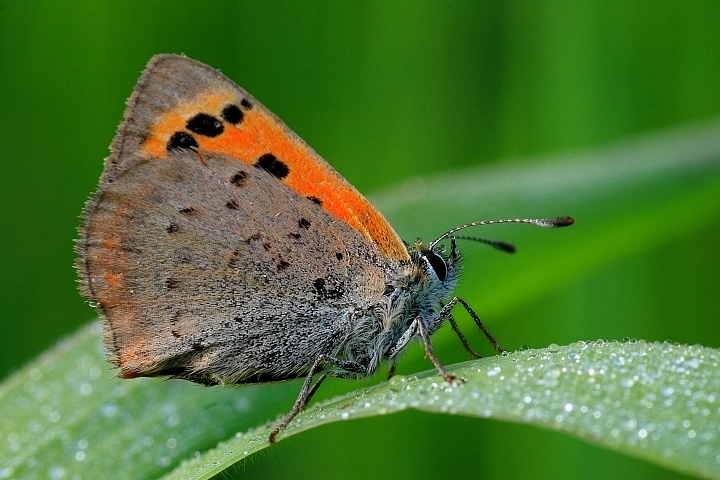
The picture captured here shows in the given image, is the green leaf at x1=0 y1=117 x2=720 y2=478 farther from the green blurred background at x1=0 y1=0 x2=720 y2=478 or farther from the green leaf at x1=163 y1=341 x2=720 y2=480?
the green blurred background at x1=0 y1=0 x2=720 y2=478

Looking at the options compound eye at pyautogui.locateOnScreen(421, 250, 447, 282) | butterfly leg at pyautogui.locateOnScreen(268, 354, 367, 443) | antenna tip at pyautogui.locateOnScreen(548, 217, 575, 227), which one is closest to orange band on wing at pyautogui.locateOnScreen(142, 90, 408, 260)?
compound eye at pyautogui.locateOnScreen(421, 250, 447, 282)

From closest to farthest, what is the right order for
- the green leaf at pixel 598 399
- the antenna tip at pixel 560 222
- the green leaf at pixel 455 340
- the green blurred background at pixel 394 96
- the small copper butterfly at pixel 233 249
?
the green leaf at pixel 598 399
the green leaf at pixel 455 340
the small copper butterfly at pixel 233 249
the antenna tip at pixel 560 222
the green blurred background at pixel 394 96

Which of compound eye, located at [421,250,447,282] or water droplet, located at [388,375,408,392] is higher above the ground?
compound eye, located at [421,250,447,282]

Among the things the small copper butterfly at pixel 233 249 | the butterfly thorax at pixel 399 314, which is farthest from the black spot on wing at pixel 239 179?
the butterfly thorax at pixel 399 314

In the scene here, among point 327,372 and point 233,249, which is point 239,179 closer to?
point 233,249

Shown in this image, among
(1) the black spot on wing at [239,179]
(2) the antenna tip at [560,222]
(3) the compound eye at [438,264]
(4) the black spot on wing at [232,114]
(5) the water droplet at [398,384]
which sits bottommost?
(5) the water droplet at [398,384]

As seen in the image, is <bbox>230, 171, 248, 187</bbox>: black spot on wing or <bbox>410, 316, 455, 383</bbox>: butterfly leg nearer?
<bbox>410, 316, 455, 383</bbox>: butterfly leg

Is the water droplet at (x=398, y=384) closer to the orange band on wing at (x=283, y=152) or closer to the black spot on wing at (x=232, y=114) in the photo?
the orange band on wing at (x=283, y=152)

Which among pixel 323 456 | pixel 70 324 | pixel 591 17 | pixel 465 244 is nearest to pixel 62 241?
pixel 70 324
